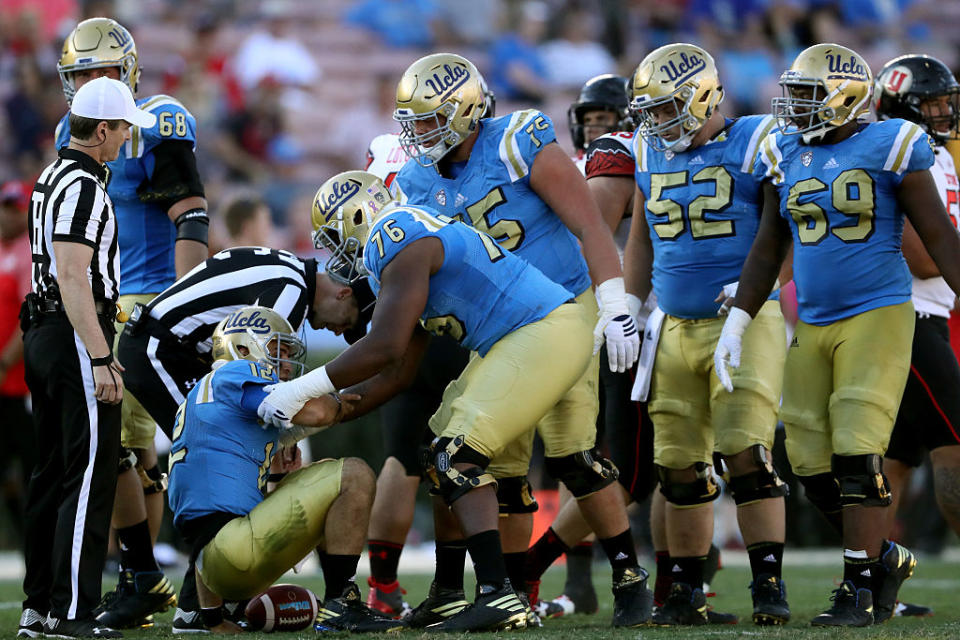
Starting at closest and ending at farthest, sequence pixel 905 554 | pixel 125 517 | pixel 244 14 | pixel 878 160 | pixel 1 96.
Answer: pixel 878 160 → pixel 905 554 → pixel 125 517 → pixel 1 96 → pixel 244 14

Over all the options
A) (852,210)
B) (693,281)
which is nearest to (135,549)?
(693,281)

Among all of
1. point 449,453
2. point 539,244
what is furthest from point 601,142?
point 449,453

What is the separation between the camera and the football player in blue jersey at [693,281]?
192 inches

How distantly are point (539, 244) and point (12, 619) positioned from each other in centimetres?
259

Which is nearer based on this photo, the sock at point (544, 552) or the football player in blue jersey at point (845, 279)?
the football player in blue jersey at point (845, 279)

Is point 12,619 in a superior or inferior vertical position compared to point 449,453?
inferior

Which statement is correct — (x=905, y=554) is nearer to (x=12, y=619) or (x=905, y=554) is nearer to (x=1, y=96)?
(x=12, y=619)

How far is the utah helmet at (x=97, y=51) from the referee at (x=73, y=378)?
900 millimetres

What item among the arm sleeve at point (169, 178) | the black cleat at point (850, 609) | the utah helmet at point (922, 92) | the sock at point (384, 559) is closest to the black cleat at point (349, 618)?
the sock at point (384, 559)

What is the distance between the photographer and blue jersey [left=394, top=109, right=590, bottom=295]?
482cm

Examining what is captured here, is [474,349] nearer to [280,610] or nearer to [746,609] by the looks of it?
[280,610]

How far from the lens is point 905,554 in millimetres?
4961

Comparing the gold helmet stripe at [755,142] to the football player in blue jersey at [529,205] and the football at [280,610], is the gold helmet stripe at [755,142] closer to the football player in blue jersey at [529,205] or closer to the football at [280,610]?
the football player in blue jersey at [529,205]

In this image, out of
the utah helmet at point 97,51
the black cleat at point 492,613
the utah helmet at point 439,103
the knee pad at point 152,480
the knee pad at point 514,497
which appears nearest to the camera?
the black cleat at point 492,613
